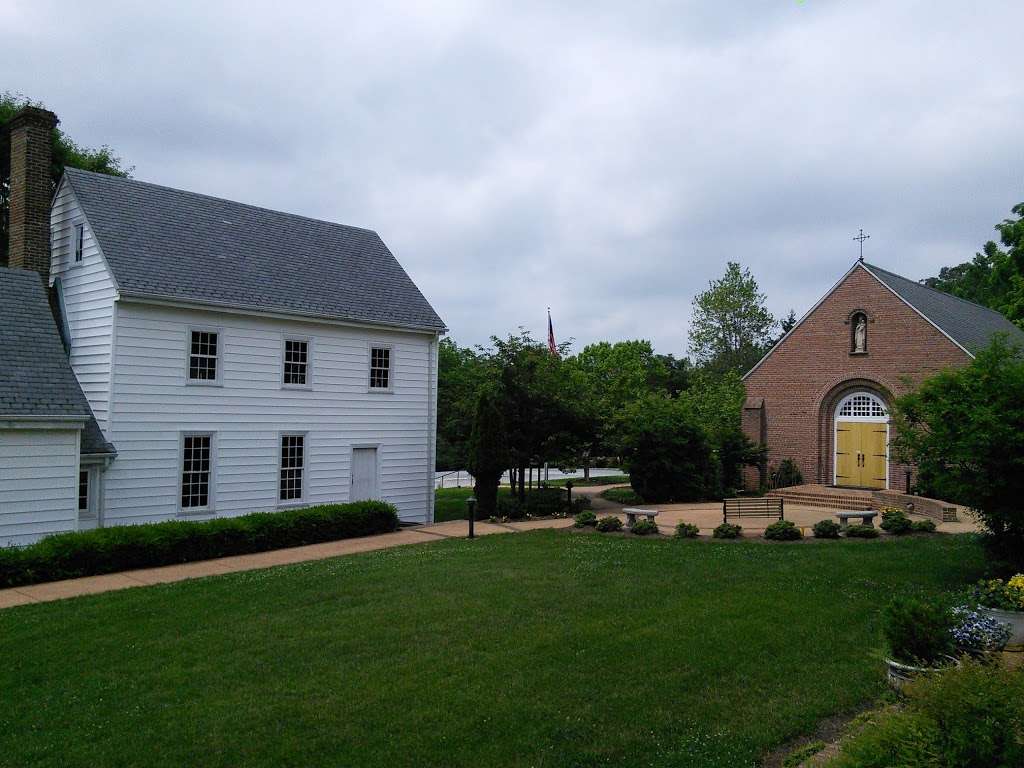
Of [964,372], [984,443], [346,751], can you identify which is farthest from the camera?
[964,372]

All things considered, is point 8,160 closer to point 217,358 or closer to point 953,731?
point 217,358

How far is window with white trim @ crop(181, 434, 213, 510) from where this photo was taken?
59.4 ft

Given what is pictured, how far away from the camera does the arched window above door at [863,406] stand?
87.2 ft

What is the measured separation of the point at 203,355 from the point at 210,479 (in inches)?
119

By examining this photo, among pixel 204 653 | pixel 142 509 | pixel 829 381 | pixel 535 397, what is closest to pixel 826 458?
pixel 829 381

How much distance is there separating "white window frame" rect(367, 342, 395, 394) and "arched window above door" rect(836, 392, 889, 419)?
1633cm

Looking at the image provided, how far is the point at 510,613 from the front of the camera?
9773 millimetres

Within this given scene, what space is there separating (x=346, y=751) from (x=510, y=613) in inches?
156

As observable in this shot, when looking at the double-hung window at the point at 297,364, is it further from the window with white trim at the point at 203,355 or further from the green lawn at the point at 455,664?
the green lawn at the point at 455,664

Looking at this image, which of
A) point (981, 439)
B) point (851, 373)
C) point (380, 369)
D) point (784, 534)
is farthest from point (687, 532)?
point (851, 373)

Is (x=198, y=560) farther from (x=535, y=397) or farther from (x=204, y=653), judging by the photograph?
(x=535, y=397)

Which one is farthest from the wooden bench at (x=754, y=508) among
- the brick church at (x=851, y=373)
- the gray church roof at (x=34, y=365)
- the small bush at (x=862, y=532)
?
the gray church roof at (x=34, y=365)

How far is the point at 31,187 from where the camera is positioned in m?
18.0

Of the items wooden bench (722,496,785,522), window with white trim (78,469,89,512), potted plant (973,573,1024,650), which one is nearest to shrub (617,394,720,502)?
wooden bench (722,496,785,522)
